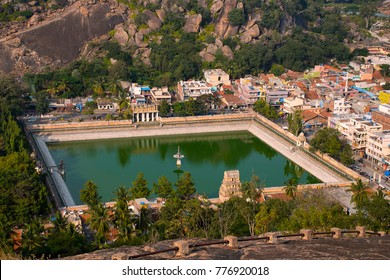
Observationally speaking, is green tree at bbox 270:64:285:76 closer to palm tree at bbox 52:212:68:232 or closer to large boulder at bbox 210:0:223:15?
large boulder at bbox 210:0:223:15

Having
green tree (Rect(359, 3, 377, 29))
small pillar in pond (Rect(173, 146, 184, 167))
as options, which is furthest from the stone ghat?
green tree (Rect(359, 3, 377, 29))

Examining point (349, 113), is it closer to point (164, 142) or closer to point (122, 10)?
point (164, 142)

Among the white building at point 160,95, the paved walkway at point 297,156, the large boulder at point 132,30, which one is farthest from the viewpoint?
the large boulder at point 132,30


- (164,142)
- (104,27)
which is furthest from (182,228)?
(104,27)

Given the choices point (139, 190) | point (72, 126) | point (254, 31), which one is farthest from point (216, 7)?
point (139, 190)

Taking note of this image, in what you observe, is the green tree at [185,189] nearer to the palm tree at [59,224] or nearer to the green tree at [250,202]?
the green tree at [250,202]

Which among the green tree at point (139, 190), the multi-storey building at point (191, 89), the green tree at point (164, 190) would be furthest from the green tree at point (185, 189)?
the multi-storey building at point (191, 89)
